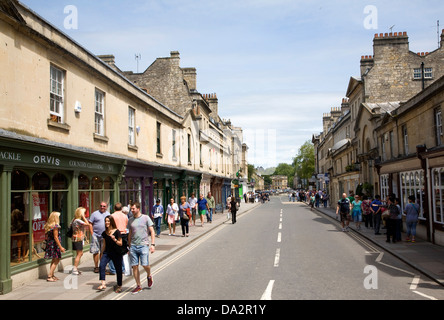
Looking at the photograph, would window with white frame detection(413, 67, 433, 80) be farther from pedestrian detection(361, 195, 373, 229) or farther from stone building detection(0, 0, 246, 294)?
stone building detection(0, 0, 246, 294)

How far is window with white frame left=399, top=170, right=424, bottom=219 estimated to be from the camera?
52.7 ft

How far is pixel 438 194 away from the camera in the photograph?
46.1ft

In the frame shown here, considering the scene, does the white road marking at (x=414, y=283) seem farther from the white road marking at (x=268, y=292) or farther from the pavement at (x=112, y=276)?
the white road marking at (x=268, y=292)

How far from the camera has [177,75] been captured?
3259cm

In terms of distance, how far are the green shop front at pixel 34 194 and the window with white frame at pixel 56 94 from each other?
1232 mm

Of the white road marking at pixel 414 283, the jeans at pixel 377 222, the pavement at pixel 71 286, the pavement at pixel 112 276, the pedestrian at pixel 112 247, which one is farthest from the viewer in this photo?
the jeans at pixel 377 222

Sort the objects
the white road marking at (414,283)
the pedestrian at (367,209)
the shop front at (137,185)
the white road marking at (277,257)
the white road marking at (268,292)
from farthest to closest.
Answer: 1. the pedestrian at (367,209)
2. the shop front at (137,185)
3. the white road marking at (277,257)
4. the white road marking at (414,283)
5. the white road marking at (268,292)

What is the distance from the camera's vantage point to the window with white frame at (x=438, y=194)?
13719 mm

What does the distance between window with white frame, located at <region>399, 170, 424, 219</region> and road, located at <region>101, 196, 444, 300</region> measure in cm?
320

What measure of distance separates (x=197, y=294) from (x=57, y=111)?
7076mm

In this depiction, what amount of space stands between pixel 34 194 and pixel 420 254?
11.4 m

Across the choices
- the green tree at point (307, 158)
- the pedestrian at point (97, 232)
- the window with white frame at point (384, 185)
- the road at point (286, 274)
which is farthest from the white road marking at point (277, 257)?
the green tree at point (307, 158)

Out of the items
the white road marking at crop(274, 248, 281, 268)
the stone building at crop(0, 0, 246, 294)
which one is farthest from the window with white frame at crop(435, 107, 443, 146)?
the stone building at crop(0, 0, 246, 294)

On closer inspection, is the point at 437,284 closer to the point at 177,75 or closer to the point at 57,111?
the point at 57,111
